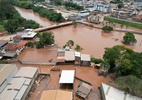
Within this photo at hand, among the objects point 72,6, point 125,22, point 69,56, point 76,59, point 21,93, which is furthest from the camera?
point 72,6

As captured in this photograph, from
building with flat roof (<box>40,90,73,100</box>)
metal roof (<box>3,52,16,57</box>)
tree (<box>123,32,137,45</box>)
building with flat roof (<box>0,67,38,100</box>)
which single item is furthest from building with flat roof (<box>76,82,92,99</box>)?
tree (<box>123,32,137,45</box>)

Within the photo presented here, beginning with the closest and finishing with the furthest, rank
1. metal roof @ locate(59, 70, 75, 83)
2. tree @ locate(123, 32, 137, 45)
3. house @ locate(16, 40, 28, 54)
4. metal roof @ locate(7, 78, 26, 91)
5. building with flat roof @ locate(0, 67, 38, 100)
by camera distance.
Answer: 1. building with flat roof @ locate(0, 67, 38, 100)
2. metal roof @ locate(7, 78, 26, 91)
3. metal roof @ locate(59, 70, 75, 83)
4. house @ locate(16, 40, 28, 54)
5. tree @ locate(123, 32, 137, 45)

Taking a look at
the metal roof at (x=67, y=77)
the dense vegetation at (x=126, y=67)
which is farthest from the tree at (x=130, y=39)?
the metal roof at (x=67, y=77)

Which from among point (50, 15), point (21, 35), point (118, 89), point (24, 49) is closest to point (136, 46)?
point (118, 89)

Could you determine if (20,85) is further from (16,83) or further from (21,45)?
(21,45)

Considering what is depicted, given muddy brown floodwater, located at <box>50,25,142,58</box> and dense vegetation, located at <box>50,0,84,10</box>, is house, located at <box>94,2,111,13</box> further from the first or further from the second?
muddy brown floodwater, located at <box>50,25,142,58</box>

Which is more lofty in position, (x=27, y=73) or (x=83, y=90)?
(x=27, y=73)

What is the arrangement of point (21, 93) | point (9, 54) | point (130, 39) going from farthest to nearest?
1. point (130, 39)
2. point (9, 54)
3. point (21, 93)

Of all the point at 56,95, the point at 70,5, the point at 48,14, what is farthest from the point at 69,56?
the point at 70,5

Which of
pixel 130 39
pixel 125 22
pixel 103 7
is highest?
pixel 103 7
